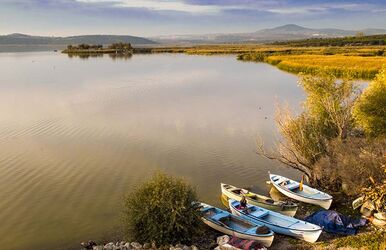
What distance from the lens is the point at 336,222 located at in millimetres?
18891

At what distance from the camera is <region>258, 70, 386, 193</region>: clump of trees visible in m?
21.8

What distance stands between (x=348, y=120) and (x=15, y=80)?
2463 inches

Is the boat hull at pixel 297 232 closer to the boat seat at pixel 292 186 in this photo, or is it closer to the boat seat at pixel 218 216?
the boat seat at pixel 218 216

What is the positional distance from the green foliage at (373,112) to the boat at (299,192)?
21.3 ft

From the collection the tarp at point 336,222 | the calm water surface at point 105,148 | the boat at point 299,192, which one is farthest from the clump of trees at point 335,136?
the calm water surface at point 105,148

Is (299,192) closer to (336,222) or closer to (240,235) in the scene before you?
(336,222)

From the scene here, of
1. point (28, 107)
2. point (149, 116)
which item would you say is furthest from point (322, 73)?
point (28, 107)

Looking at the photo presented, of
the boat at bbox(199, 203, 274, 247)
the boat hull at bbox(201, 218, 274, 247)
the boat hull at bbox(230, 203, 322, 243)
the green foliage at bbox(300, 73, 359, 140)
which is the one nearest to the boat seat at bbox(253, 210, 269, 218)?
the boat hull at bbox(230, 203, 322, 243)

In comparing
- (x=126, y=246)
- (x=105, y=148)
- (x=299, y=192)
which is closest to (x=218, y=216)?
(x=126, y=246)

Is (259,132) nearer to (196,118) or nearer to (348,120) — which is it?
(196,118)

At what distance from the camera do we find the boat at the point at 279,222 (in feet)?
58.5

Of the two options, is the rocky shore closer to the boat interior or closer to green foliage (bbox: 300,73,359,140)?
the boat interior

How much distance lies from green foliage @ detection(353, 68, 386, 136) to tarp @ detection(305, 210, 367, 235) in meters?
8.61

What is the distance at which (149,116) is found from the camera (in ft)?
139
